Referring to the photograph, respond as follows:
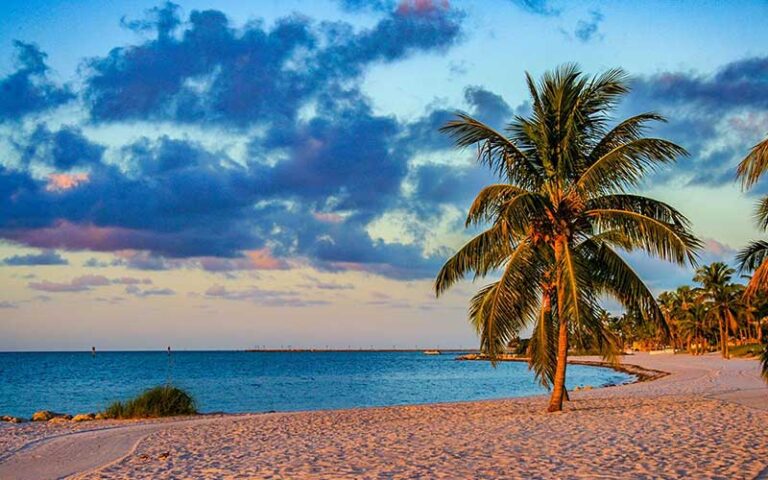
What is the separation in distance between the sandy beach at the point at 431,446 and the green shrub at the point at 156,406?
13.6 ft

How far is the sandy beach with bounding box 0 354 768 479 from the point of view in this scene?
10172 mm

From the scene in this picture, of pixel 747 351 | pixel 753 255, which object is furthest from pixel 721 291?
pixel 753 255

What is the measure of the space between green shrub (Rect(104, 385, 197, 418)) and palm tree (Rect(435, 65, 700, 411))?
41.8ft

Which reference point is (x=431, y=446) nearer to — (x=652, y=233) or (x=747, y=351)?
(x=652, y=233)

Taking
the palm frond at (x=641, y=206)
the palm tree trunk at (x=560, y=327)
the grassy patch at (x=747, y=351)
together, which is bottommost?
the grassy patch at (x=747, y=351)

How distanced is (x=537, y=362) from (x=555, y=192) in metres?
4.81

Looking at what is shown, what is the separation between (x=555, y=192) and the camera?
17.3m

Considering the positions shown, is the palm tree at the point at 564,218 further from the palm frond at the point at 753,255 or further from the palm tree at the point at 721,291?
the palm tree at the point at 721,291

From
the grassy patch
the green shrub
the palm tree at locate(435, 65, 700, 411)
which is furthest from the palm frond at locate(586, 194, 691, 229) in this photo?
the grassy patch

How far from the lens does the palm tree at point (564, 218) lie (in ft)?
53.7

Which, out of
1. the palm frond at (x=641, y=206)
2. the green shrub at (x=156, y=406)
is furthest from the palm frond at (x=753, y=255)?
the green shrub at (x=156, y=406)

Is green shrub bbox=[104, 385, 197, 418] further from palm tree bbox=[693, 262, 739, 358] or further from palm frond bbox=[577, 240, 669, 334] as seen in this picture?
palm tree bbox=[693, 262, 739, 358]

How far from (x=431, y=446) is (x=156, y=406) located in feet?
50.5

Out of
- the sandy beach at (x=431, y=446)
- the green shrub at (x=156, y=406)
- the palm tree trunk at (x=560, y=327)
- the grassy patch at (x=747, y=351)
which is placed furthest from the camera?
the grassy patch at (x=747, y=351)
